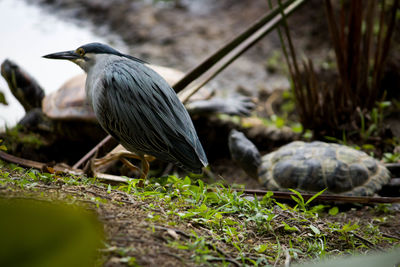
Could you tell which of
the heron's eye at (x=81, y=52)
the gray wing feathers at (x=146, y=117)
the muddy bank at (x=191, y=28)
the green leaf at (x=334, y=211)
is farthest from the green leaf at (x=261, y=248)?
the muddy bank at (x=191, y=28)

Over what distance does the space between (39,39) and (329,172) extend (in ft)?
15.3

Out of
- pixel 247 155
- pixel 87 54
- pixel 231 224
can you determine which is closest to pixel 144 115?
pixel 87 54

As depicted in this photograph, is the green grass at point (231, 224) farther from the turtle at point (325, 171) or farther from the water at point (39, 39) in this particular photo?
the water at point (39, 39)

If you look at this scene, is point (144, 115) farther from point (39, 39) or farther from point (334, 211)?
point (39, 39)

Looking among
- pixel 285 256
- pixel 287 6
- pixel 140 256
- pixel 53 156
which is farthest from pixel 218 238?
pixel 53 156

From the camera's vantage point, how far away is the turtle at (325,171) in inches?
119

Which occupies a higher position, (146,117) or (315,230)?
(146,117)

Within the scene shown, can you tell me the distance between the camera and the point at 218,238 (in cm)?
178

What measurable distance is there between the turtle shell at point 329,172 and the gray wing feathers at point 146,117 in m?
1.19

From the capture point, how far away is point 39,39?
5820 mm

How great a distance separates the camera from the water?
5312 mm

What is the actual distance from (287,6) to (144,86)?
1.77 m

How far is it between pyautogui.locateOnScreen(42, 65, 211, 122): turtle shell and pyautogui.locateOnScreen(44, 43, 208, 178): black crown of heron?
1.78m

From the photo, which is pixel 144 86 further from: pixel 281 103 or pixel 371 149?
pixel 281 103
